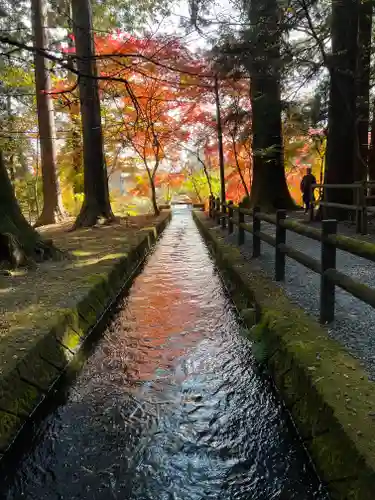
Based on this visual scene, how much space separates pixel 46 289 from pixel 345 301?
12.4 ft

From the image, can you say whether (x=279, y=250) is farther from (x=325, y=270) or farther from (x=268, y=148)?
(x=268, y=148)

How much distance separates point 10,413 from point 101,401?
0.80 metres

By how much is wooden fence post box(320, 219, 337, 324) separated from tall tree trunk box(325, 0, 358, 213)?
8.06 m

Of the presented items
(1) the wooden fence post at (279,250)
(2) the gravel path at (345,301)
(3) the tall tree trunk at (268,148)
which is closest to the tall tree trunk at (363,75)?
(3) the tall tree trunk at (268,148)

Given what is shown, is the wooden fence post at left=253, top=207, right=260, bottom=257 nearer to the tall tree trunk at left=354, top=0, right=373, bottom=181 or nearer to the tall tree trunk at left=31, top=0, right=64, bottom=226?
the tall tree trunk at left=354, top=0, right=373, bottom=181

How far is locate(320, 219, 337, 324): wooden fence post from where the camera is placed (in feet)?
12.2

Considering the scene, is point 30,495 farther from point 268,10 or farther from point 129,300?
point 268,10

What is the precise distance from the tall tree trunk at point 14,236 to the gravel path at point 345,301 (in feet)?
12.7

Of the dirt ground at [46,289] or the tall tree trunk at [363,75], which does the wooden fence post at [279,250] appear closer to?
the dirt ground at [46,289]

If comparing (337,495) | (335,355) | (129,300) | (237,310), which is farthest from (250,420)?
(129,300)

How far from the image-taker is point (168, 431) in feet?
10.2

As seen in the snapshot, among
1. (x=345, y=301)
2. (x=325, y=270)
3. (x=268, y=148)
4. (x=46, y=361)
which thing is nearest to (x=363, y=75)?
(x=268, y=148)

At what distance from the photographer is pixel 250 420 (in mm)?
3221

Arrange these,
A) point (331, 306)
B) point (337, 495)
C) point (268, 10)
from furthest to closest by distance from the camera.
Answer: point (268, 10) < point (331, 306) < point (337, 495)
